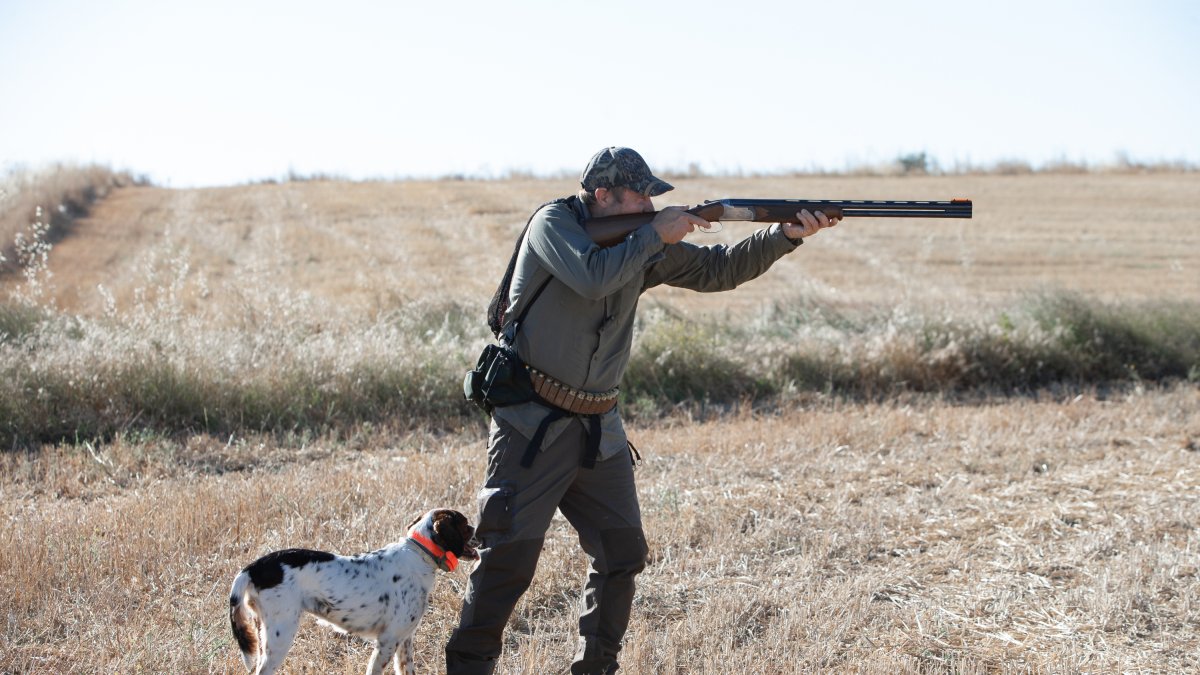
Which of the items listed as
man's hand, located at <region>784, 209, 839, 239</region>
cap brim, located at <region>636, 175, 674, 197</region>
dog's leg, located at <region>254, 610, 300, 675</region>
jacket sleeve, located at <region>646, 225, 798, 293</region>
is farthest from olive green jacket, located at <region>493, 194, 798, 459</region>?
dog's leg, located at <region>254, 610, 300, 675</region>

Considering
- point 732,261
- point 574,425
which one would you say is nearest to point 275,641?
point 574,425

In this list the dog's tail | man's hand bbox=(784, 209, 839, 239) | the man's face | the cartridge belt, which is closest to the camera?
the dog's tail

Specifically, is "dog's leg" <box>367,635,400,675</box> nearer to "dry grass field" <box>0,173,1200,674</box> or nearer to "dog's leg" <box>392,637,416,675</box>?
"dog's leg" <box>392,637,416,675</box>

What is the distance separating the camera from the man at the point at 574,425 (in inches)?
166

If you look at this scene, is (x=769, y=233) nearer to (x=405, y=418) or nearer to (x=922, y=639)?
(x=922, y=639)

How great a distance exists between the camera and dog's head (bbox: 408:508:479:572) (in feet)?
14.7

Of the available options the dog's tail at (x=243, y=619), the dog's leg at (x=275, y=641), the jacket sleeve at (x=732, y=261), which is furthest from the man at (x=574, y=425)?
the dog's tail at (x=243, y=619)

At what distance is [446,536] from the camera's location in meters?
4.47

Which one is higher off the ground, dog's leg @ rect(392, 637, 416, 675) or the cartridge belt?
the cartridge belt

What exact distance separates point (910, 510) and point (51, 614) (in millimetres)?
5078

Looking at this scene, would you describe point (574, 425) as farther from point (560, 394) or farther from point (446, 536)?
point (446, 536)

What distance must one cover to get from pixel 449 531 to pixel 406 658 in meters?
0.56

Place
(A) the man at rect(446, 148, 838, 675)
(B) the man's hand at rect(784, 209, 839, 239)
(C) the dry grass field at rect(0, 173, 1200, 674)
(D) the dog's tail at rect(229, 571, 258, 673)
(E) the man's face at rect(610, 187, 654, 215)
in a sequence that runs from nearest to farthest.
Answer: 1. (D) the dog's tail at rect(229, 571, 258, 673)
2. (A) the man at rect(446, 148, 838, 675)
3. (E) the man's face at rect(610, 187, 654, 215)
4. (B) the man's hand at rect(784, 209, 839, 239)
5. (C) the dry grass field at rect(0, 173, 1200, 674)

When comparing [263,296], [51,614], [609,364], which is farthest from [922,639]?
[263,296]
